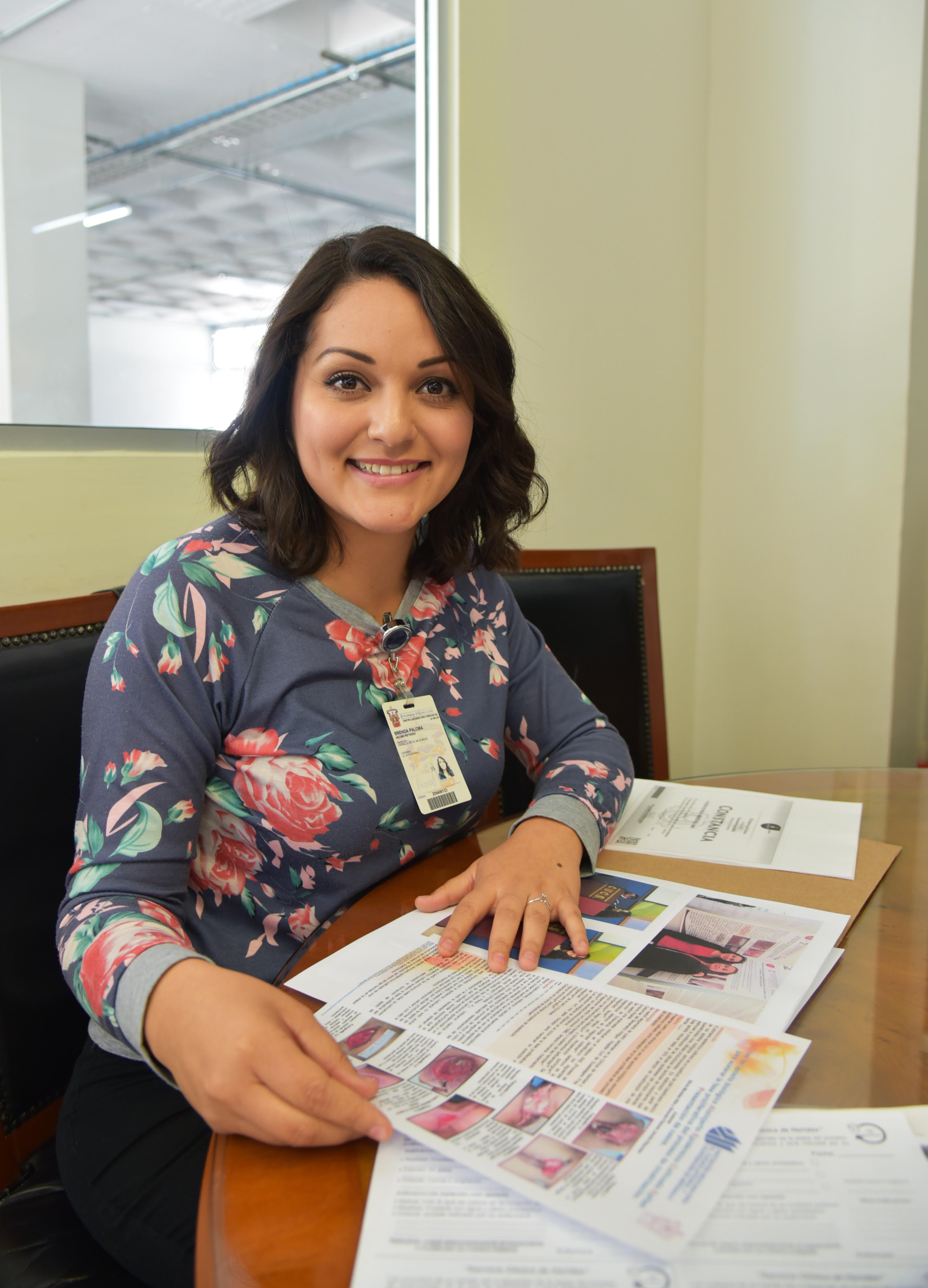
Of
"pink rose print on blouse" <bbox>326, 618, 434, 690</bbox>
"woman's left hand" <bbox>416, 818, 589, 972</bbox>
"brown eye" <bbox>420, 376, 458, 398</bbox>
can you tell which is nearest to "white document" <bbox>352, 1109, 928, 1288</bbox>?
"woman's left hand" <bbox>416, 818, 589, 972</bbox>

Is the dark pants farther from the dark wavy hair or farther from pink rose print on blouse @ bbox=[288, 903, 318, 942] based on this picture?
the dark wavy hair

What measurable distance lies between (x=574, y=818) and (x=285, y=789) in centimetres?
33

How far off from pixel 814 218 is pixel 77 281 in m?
1.89

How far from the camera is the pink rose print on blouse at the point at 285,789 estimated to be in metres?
0.94

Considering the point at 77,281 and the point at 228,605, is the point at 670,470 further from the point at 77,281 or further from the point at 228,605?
the point at 228,605

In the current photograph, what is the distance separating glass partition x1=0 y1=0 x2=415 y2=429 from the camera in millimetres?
1353

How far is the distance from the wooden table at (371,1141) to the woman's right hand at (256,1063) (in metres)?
0.02

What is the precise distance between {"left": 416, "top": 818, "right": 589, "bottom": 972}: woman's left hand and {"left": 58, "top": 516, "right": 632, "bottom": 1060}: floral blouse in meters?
0.05

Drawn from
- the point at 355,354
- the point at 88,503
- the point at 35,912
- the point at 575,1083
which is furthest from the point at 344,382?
the point at 575,1083

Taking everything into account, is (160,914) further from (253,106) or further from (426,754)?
(253,106)

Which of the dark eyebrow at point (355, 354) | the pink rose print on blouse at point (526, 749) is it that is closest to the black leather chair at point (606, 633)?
the pink rose print on blouse at point (526, 749)

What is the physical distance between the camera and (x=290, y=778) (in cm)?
94

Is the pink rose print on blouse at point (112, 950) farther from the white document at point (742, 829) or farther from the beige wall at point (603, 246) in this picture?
the beige wall at point (603, 246)

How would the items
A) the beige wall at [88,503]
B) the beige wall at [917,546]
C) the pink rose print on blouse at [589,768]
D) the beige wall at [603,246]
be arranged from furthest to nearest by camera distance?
the beige wall at [917,546] < the beige wall at [603,246] < the beige wall at [88,503] < the pink rose print on blouse at [589,768]
